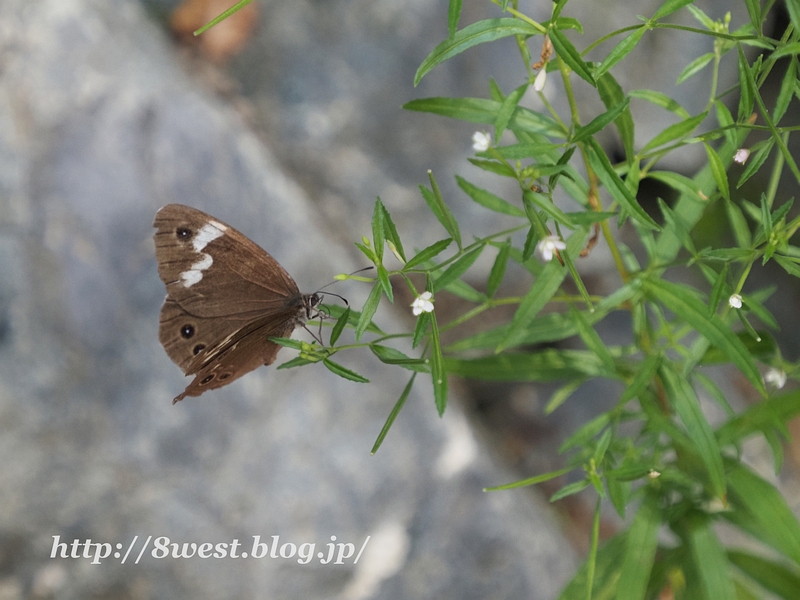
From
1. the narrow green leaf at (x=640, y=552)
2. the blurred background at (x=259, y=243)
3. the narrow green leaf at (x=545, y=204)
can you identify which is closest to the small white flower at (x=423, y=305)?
the narrow green leaf at (x=545, y=204)

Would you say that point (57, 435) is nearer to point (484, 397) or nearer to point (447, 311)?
point (447, 311)

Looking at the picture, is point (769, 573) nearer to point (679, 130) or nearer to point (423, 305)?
point (679, 130)

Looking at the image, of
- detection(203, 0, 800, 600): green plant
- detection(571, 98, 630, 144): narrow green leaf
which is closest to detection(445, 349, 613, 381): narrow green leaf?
detection(203, 0, 800, 600): green plant

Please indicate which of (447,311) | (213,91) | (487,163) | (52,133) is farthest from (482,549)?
(52,133)

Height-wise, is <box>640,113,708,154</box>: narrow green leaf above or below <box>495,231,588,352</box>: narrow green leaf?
above

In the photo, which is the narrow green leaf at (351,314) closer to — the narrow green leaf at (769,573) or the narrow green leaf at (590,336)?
the narrow green leaf at (590,336)

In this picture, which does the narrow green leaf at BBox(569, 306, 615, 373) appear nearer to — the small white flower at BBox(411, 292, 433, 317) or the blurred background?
the small white flower at BBox(411, 292, 433, 317)
